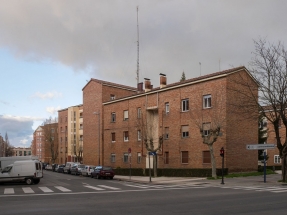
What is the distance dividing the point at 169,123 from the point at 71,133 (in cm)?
4756

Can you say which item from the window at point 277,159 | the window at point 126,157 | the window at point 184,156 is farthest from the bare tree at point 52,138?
the window at point 184,156

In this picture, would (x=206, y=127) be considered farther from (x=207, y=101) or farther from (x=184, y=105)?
(x=184, y=105)

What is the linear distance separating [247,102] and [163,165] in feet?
52.1

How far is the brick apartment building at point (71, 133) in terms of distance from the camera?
79.7m

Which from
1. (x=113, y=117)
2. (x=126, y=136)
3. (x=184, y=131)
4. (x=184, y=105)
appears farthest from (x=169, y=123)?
(x=113, y=117)

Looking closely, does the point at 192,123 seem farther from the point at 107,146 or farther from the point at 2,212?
the point at 2,212

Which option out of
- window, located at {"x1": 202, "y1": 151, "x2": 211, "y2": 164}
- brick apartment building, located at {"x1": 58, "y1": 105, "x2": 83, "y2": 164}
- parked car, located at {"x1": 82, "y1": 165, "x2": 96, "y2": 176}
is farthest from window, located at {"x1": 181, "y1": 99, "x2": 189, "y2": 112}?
brick apartment building, located at {"x1": 58, "y1": 105, "x2": 83, "y2": 164}

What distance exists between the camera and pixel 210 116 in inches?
1409

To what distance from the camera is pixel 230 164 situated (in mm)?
34531

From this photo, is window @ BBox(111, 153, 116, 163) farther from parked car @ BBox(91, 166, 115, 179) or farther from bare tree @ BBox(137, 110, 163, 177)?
parked car @ BBox(91, 166, 115, 179)

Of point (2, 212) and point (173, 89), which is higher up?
point (173, 89)

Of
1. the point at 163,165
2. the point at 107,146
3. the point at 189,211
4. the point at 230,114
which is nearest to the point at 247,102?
the point at 230,114

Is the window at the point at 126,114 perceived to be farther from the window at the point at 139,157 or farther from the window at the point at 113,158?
the window at the point at 113,158

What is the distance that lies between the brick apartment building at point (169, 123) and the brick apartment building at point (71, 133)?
20.9 metres
